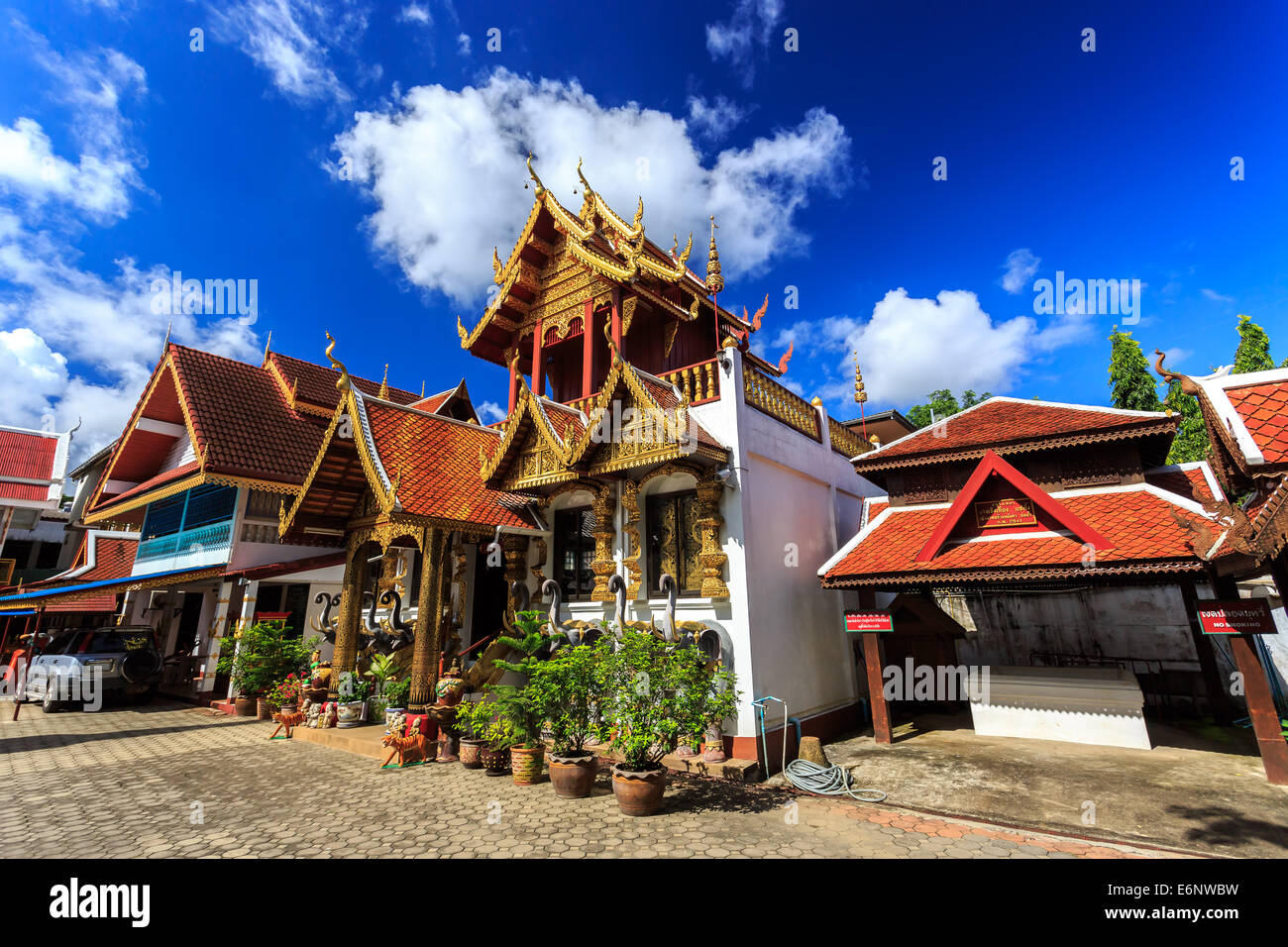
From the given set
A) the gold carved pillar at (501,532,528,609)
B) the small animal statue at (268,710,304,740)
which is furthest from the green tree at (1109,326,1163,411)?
the small animal statue at (268,710,304,740)

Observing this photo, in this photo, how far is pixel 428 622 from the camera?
31.0 ft

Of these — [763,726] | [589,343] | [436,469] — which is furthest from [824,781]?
[589,343]

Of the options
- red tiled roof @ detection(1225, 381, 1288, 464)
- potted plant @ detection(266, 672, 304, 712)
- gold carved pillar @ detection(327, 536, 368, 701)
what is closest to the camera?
red tiled roof @ detection(1225, 381, 1288, 464)

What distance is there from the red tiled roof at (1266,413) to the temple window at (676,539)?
6179 mm

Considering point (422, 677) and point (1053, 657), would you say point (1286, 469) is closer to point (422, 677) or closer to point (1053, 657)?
point (422, 677)

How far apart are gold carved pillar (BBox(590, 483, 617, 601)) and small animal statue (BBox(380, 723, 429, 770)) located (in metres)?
3.44

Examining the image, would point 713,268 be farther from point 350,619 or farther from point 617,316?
point 350,619

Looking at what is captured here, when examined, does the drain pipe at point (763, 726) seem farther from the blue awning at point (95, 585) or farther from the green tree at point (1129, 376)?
the green tree at point (1129, 376)

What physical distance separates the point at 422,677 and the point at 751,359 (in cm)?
823

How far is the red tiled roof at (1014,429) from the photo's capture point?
8.66 metres

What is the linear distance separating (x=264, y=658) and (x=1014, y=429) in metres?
16.1

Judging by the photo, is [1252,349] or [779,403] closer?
[779,403]

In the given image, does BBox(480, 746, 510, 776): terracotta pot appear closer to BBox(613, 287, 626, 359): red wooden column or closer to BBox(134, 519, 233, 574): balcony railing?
BBox(613, 287, 626, 359): red wooden column

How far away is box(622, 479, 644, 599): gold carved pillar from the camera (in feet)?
31.7
